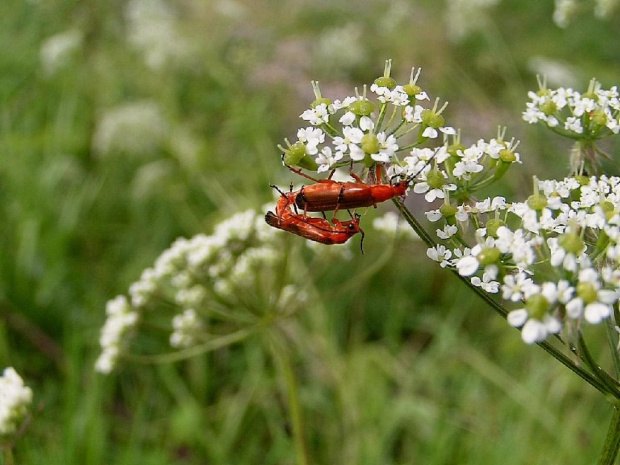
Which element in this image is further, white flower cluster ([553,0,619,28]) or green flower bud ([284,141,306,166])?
white flower cluster ([553,0,619,28])

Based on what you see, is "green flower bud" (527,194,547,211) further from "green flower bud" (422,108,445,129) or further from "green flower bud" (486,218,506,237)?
"green flower bud" (422,108,445,129)

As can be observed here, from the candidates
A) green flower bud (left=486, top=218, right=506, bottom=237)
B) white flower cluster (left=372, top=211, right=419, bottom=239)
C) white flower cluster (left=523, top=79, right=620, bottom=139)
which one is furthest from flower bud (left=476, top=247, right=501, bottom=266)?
white flower cluster (left=372, top=211, right=419, bottom=239)

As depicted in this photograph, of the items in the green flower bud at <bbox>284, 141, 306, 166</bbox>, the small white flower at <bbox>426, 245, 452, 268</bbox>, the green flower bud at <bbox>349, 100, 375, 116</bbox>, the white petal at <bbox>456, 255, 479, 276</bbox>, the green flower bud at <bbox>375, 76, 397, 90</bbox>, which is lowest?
the white petal at <bbox>456, 255, 479, 276</bbox>

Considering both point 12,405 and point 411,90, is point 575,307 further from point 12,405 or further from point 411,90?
point 12,405

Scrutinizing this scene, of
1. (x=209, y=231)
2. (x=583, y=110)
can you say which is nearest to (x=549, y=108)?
(x=583, y=110)

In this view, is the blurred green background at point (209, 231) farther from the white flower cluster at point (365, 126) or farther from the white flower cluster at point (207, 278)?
the white flower cluster at point (365, 126)
